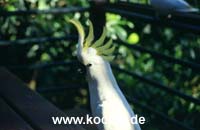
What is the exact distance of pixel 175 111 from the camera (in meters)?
3.64

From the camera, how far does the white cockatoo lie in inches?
48.8

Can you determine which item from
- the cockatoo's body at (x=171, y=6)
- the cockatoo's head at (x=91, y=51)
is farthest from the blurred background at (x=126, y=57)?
the cockatoo's head at (x=91, y=51)

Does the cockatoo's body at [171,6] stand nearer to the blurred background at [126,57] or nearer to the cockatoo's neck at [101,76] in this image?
the cockatoo's neck at [101,76]

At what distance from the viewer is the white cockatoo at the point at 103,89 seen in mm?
1239

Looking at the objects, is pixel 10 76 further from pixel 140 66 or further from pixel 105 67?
pixel 140 66

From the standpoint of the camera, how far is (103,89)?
4.13 feet

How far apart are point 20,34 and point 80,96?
2.54 feet

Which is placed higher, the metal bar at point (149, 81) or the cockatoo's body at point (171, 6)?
the cockatoo's body at point (171, 6)

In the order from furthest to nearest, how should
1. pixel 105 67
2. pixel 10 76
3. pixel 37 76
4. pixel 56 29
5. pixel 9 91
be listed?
pixel 37 76
pixel 56 29
pixel 10 76
pixel 9 91
pixel 105 67

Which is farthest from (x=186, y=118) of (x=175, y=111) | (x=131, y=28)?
Result: (x=131, y=28)

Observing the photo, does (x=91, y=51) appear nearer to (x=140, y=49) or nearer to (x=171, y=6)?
(x=171, y=6)

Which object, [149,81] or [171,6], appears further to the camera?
[149,81]

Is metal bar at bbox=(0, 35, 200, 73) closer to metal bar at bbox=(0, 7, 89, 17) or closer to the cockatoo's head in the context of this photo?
metal bar at bbox=(0, 7, 89, 17)

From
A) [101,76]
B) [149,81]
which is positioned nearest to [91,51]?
[101,76]
